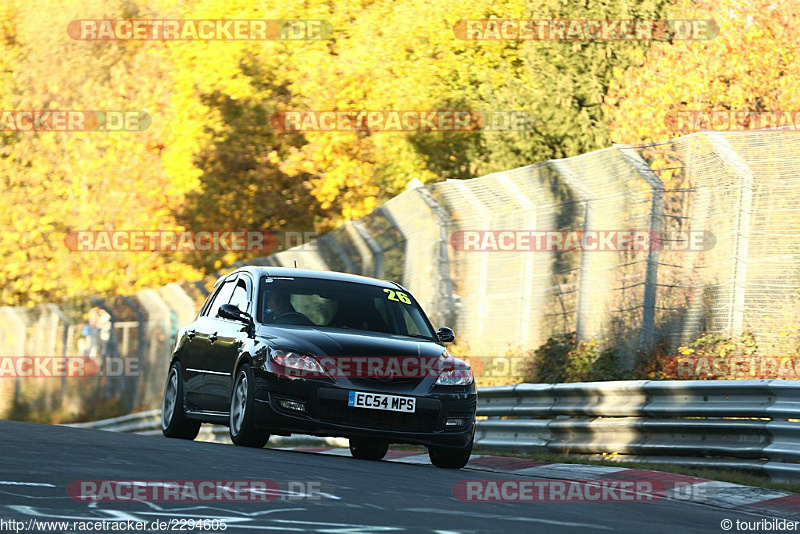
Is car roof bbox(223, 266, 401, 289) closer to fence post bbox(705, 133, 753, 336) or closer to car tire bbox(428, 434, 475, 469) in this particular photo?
car tire bbox(428, 434, 475, 469)

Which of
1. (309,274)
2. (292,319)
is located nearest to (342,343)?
(292,319)

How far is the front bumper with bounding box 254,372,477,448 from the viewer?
459 inches

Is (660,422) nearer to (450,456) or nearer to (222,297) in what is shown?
(450,456)

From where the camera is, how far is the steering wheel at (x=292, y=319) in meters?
12.7

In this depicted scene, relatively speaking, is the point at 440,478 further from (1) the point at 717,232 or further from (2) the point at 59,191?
(2) the point at 59,191

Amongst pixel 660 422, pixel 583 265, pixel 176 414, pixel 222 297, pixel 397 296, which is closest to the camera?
pixel 660 422

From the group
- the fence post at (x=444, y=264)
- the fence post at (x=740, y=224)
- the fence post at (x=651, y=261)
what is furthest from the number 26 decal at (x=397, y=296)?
the fence post at (x=444, y=264)

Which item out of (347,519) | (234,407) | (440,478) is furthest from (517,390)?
(347,519)

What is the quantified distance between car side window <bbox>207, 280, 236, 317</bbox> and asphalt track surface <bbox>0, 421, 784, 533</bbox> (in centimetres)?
257

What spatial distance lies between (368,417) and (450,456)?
1.00 m

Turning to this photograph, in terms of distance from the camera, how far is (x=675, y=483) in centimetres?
1102

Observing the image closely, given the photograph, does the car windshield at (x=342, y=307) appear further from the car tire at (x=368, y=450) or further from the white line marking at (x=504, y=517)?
the white line marking at (x=504, y=517)

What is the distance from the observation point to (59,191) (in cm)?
4734

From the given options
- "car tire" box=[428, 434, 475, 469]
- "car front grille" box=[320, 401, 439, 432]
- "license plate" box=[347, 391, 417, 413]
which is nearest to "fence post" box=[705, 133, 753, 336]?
"car tire" box=[428, 434, 475, 469]
